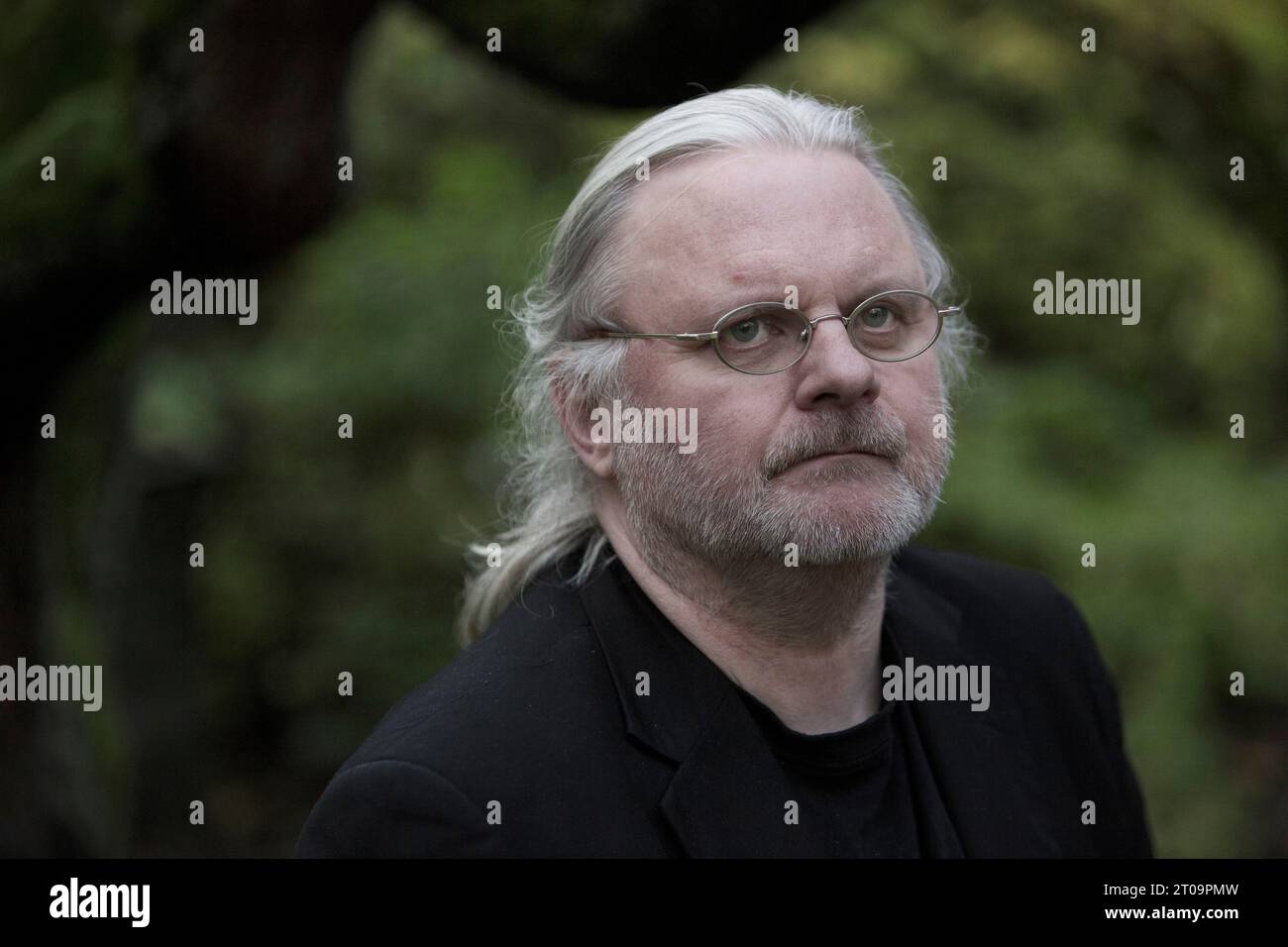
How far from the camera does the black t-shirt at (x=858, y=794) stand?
7.07ft

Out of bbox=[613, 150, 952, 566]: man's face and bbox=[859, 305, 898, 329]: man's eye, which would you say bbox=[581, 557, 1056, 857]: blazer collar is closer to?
bbox=[613, 150, 952, 566]: man's face

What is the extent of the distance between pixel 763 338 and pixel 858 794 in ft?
2.48

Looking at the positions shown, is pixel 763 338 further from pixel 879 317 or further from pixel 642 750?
pixel 642 750

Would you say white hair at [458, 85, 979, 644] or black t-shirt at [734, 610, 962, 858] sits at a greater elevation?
white hair at [458, 85, 979, 644]

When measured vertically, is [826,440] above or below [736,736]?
above

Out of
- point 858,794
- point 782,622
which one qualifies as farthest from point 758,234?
point 858,794

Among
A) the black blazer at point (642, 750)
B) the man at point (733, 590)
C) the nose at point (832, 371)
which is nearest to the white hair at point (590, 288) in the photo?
the man at point (733, 590)

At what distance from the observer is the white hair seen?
7.75ft

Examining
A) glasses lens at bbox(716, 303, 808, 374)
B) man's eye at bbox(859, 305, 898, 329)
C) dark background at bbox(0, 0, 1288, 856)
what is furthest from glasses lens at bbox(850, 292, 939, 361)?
dark background at bbox(0, 0, 1288, 856)

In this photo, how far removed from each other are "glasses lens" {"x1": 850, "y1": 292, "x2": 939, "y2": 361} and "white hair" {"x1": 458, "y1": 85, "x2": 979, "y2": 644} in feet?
0.91

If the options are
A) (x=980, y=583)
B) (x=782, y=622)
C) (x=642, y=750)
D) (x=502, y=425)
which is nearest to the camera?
(x=642, y=750)

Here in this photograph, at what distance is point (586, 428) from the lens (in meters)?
2.49

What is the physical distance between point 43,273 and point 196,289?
1.07 ft
